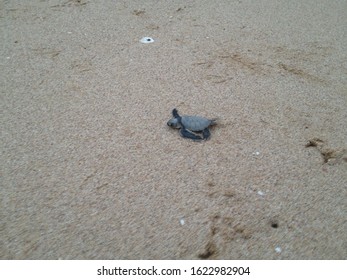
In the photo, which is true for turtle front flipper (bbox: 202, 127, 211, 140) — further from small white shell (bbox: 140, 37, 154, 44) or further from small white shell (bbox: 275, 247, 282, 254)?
small white shell (bbox: 140, 37, 154, 44)

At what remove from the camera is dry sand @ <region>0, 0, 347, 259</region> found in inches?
41.3

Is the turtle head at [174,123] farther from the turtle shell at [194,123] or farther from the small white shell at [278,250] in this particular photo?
the small white shell at [278,250]

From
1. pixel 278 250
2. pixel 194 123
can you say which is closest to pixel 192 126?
pixel 194 123

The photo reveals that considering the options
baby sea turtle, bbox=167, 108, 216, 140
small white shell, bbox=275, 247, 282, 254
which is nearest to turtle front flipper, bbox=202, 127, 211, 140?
baby sea turtle, bbox=167, 108, 216, 140

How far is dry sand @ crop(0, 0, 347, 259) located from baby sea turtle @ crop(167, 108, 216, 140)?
0.06m

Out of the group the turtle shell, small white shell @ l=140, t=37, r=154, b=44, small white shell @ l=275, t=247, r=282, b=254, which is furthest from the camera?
small white shell @ l=140, t=37, r=154, b=44

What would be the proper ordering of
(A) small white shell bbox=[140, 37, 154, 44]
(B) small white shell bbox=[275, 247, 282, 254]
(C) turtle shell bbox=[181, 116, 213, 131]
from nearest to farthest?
(B) small white shell bbox=[275, 247, 282, 254], (C) turtle shell bbox=[181, 116, 213, 131], (A) small white shell bbox=[140, 37, 154, 44]

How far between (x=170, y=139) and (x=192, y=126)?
0.38 ft

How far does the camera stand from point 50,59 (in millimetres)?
1954

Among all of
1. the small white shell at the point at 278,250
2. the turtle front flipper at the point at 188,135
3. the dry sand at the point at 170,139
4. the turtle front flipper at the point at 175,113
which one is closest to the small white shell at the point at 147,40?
the dry sand at the point at 170,139

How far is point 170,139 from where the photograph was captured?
1421mm

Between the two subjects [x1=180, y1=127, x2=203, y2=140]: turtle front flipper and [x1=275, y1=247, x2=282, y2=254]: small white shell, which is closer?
[x1=275, y1=247, x2=282, y2=254]: small white shell
